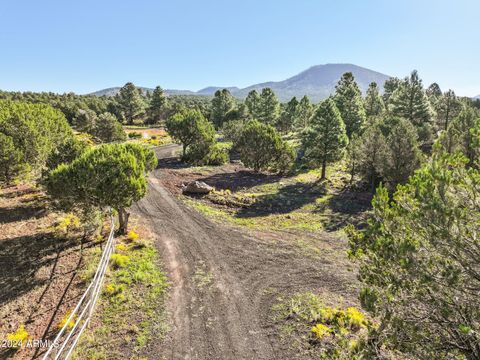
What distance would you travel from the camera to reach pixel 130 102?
333ft

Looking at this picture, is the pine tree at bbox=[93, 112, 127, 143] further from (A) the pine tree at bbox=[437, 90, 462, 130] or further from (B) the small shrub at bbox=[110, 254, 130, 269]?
(A) the pine tree at bbox=[437, 90, 462, 130]

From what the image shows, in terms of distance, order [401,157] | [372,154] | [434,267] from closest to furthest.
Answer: [434,267]
[401,157]
[372,154]

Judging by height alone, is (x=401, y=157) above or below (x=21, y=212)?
above

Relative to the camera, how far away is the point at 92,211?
22.2 m

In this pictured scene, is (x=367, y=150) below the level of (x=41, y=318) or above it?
above

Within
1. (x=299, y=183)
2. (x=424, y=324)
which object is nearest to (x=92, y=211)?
(x=424, y=324)

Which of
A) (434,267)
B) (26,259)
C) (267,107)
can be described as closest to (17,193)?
(26,259)

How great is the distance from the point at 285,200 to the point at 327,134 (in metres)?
13.9

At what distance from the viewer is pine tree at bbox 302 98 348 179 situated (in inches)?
1721

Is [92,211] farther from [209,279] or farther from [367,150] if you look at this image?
[367,150]

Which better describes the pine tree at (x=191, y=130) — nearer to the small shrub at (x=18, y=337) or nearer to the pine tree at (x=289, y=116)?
the small shrub at (x=18, y=337)

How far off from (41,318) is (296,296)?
46.6ft

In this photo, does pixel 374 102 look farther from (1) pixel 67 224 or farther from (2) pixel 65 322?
(2) pixel 65 322

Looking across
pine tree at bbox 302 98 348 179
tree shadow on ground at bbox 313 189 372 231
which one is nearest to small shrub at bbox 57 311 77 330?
tree shadow on ground at bbox 313 189 372 231
